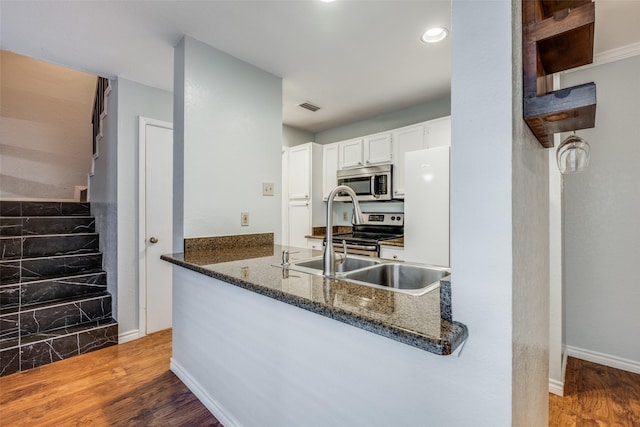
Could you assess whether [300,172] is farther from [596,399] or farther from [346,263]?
[596,399]

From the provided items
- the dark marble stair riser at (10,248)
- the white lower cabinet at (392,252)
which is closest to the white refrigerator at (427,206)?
the white lower cabinet at (392,252)

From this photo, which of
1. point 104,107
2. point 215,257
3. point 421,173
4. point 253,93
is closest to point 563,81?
point 421,173

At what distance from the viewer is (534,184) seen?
2.98ft

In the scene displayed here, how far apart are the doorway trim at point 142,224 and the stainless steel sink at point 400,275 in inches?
86.7

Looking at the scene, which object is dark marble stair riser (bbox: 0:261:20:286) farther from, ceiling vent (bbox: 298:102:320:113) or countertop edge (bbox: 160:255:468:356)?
ceiling vent (bbox: 298:102:320:113)

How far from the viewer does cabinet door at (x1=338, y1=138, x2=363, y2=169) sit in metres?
3.59

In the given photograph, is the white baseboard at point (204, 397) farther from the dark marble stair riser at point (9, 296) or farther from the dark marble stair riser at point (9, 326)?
the dark marble stair riser at point (9, 296)

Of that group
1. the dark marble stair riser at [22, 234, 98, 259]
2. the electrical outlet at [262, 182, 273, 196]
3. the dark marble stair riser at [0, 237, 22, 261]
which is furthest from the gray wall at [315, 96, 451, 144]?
the dark marble stair riser at [0, 237, 22, 261]

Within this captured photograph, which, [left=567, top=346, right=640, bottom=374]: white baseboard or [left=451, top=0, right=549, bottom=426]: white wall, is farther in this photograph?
[left=567, top=346, right=640, bottom=374]: white baseboard

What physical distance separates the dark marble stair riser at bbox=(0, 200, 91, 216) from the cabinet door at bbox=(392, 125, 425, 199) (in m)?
3.81

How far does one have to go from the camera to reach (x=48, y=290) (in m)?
2.55

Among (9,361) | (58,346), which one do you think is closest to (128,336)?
(58,346)

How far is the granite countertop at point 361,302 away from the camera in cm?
69

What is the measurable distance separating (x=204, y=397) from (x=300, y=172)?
280 cm
